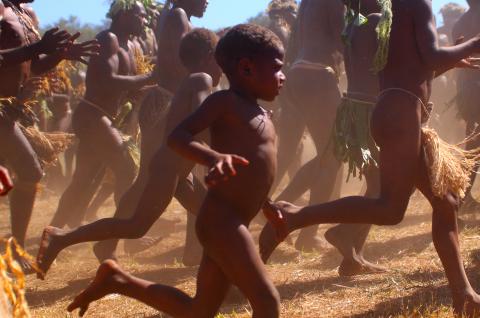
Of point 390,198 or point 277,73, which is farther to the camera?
point 390,198

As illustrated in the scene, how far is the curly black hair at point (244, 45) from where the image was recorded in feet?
9.91

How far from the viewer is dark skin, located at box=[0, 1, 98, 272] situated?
159 inches

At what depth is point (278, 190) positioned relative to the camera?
9.38 m

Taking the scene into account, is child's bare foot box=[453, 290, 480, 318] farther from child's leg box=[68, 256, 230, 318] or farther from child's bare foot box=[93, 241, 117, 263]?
child's bare foot box=[93, 241, 117, 263]

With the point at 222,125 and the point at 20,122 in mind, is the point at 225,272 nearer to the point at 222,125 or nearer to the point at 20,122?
the point at 222,125

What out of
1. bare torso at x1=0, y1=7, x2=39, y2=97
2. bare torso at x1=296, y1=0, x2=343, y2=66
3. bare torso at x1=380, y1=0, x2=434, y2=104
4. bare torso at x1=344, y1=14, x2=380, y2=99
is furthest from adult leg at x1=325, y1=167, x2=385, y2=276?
bare torso at x1=0, y1=7, x2=39, y2=97

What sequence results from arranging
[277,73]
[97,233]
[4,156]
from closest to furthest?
[277,73] < [97,233] < [4,156]

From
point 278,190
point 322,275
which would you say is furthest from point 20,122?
point 278,190

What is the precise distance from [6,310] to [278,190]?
22.9 feet

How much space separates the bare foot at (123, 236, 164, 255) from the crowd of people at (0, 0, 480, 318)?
0.02 m

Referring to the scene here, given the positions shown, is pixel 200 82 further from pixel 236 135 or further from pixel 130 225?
pixel 236 135

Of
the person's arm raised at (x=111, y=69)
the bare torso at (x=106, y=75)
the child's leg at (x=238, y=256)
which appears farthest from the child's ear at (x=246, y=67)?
the bare torso at (x=106, y=75)

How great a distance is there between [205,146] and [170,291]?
2.05 feet

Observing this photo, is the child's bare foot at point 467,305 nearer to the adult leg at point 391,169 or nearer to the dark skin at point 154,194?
the adult leg at point 391,169
